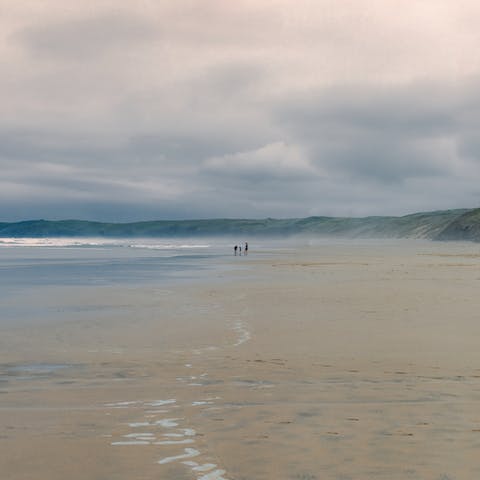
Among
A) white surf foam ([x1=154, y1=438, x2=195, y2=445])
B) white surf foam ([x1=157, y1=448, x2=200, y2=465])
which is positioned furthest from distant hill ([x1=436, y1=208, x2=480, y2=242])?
white surf foam ([x1=157, y1=448, x2=200, y2=465])

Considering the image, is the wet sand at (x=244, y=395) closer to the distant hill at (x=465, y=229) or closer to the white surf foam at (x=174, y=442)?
the white surf foam at (x=174, y=442)

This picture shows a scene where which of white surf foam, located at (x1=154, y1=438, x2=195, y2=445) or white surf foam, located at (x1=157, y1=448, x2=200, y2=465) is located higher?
white surf foam, located at (x1=157, y1=448, x2=200, y2=465)

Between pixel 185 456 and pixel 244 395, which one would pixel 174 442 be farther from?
pixel 244 395

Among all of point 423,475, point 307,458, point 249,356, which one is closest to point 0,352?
point 249,356

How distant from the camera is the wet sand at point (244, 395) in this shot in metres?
7.03

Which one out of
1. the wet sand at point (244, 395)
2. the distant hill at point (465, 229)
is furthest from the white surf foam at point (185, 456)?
the distant hill at point (465, 229)

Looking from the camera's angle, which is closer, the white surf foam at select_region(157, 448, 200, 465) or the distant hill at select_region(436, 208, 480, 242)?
the white surf foam at select_region(157, 448, 200, 465)

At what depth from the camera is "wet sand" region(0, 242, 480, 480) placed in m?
7.03

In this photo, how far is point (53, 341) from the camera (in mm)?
15844

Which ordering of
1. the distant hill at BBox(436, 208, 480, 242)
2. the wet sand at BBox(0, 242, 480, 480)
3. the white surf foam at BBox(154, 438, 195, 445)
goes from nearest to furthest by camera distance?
the wet sand at BBox(0, 242, 480, 480)
the white surf foam at BBox(154, 438, 195, 445)
the distant hill at BBox(436, 208, 480, 242)

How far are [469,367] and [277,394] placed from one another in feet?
14.3

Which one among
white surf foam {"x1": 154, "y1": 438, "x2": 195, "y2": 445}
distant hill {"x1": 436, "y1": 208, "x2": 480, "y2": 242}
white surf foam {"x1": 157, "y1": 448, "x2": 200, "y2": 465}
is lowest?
white surf foam {"x1": 154, "y1": 438, "x2": 195, "y2": 445}

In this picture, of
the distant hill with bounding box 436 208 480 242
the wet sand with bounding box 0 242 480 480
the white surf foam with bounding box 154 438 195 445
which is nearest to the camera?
the wet sand with bounding box 0 242 480 480

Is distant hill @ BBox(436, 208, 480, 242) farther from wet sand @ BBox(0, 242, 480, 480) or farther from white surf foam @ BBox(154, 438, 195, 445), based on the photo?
white surf foam @ BBox(154, 438, 195, 445)
